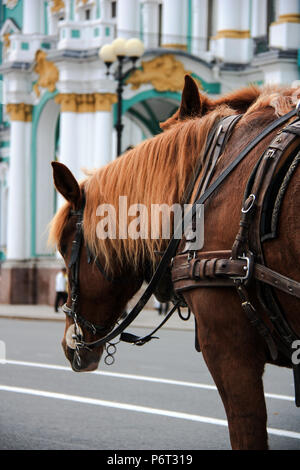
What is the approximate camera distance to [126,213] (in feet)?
13.4

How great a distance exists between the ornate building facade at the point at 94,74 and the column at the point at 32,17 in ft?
0.13

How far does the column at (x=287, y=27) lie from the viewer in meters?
24.1

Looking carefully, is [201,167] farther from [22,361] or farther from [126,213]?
[22,361]

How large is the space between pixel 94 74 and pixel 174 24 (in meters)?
3.34

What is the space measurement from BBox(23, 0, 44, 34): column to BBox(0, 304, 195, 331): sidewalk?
32.0 ft

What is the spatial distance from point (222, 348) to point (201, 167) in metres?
0.81

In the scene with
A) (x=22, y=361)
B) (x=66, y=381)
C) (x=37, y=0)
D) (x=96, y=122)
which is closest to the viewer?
(x=66, y=381)

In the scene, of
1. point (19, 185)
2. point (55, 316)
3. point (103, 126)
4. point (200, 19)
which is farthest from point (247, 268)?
point (19, 185)

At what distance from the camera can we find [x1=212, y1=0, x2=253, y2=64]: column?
26.8 metres

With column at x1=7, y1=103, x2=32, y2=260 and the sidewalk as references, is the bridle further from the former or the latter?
column at x1=7, y1=103, x2=32, y2=260

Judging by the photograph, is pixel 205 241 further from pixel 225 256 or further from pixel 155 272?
pixel 155 272

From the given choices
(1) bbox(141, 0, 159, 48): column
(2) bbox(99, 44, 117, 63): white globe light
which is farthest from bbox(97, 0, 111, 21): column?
(2) bbox(99, 44, 117, 63): white globe light
